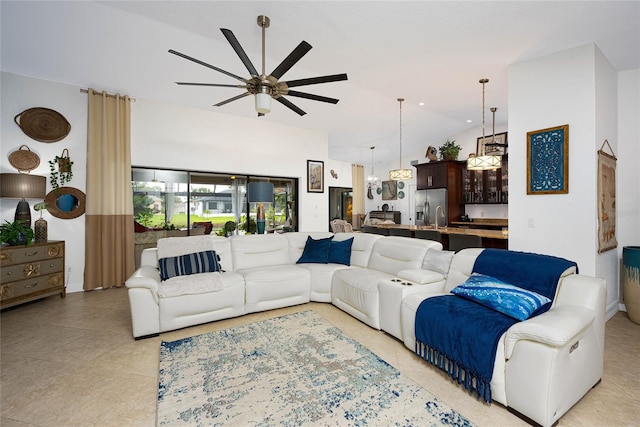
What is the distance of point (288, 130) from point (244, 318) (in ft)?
14.3

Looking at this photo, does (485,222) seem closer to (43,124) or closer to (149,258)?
(149,258)

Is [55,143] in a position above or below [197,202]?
above

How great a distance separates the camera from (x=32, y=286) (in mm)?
3557

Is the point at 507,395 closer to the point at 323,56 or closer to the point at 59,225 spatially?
the point at 323,56

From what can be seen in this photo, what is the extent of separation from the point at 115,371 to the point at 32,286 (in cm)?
248

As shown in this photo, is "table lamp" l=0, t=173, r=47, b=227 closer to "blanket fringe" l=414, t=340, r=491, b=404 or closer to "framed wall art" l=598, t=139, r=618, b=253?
"blanket fringe" l=414, t=340, r=491, b=404

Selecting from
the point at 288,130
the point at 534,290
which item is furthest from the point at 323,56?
the point at 534,290

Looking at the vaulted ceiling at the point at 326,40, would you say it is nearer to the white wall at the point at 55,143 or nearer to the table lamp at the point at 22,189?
the white wall at the point at 55,143

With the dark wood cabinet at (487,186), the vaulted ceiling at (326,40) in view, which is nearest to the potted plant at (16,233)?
the vaulted ceiling at (326,40)

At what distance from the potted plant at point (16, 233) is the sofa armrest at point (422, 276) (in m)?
Answer: 4.62

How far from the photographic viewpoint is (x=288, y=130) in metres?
6.30

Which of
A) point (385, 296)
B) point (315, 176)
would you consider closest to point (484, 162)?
point (385, 296)

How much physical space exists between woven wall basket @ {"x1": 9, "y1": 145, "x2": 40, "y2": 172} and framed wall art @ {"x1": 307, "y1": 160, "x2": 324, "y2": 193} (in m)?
4.56

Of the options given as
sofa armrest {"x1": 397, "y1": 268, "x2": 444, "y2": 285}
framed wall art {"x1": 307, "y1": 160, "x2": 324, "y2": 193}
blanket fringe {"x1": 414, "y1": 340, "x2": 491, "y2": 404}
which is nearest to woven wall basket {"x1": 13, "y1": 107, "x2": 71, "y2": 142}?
framed wall art {"x1": 307, "y1": 160, "x2": 324, "y2": 193}
